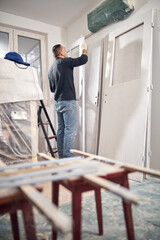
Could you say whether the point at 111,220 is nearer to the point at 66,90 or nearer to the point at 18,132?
the point at 18,132

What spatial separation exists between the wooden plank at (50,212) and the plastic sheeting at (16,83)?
1.79 metres

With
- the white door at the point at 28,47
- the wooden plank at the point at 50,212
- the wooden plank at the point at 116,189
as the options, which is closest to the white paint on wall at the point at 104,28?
the white door at the point at 28,47

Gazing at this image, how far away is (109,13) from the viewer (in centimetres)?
245

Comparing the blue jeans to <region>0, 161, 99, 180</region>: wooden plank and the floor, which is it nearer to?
the floor

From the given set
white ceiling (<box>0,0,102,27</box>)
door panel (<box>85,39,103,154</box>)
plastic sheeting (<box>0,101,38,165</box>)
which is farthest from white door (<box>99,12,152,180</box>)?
white ceiling (<box>0,0,102,27</box>)

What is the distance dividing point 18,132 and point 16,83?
60cm

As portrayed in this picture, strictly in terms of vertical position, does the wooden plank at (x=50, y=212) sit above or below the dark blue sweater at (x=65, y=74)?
below

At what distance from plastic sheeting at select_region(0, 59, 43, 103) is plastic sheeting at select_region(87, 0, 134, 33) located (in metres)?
1.33

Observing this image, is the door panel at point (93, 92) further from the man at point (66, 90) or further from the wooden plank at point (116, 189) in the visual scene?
the wooden plank at point (116, 189)

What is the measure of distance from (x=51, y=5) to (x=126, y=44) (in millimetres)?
1683

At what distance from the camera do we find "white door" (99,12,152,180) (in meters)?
1.91

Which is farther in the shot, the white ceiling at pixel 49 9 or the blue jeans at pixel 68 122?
the white ceiling at pixel 49 9

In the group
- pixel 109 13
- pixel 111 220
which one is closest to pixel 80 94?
pixel 109 13

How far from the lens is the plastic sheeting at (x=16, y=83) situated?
2062 millimetres
